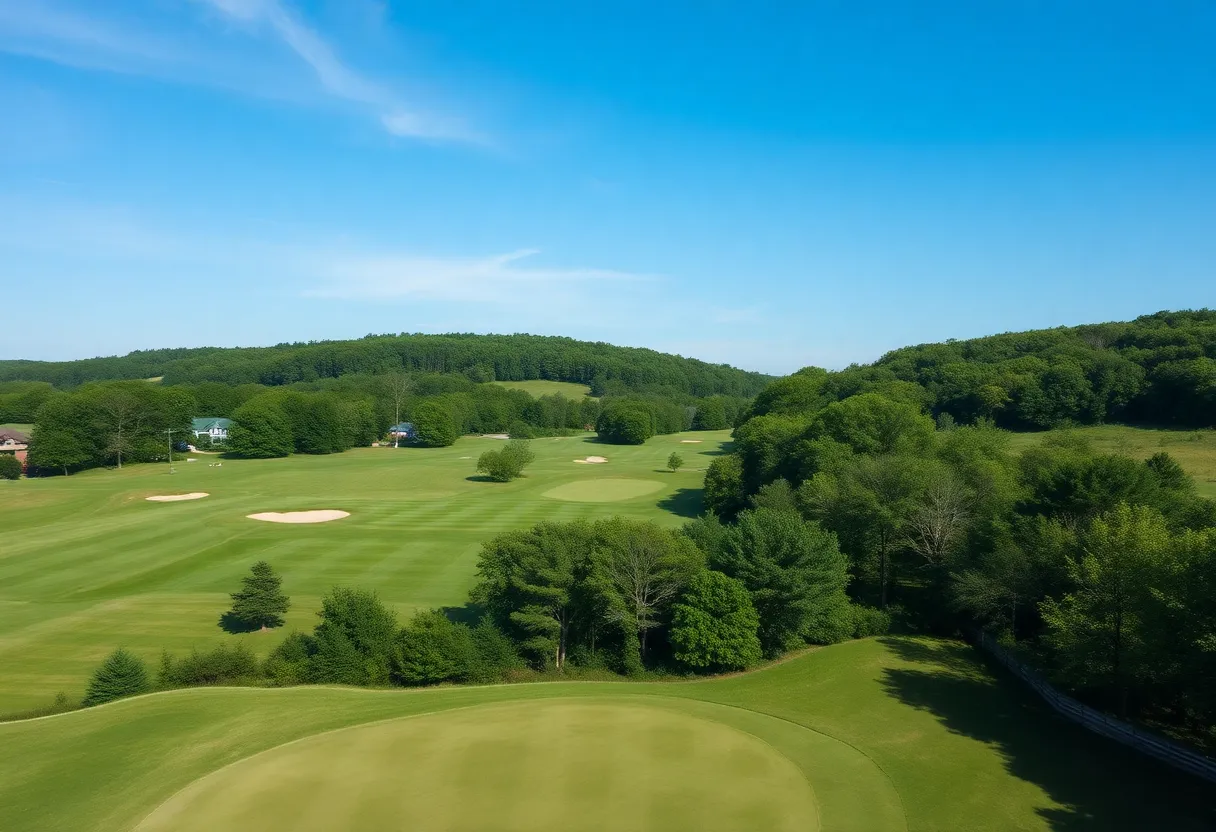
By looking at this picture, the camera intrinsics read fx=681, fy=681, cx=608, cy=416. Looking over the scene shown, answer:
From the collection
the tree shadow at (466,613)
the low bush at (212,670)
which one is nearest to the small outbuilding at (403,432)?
the tree shadow at (466,613)

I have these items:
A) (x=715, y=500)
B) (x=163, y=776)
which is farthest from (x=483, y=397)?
(x=163, y=776)

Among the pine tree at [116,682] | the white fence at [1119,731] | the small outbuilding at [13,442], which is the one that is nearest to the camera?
the white fence at [1119,731]

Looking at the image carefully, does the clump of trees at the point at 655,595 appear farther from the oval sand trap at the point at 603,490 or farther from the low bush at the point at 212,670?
the oval sand trap at the point at 603,490

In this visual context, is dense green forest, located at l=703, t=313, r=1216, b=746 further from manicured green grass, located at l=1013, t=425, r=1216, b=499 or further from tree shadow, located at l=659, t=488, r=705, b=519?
manicured green grass, located at l=1013, t=425, r=1216, b=499

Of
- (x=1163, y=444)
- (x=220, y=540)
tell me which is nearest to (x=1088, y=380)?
(x=1163, y=444)

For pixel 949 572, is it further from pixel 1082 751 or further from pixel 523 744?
pixel 523 744

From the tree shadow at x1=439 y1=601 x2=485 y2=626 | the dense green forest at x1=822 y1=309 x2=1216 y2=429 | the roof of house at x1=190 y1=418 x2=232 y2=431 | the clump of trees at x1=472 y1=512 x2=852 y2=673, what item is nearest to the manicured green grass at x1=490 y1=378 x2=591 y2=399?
the roof of house at x1=190 y1=418 x2=232 y2=431
